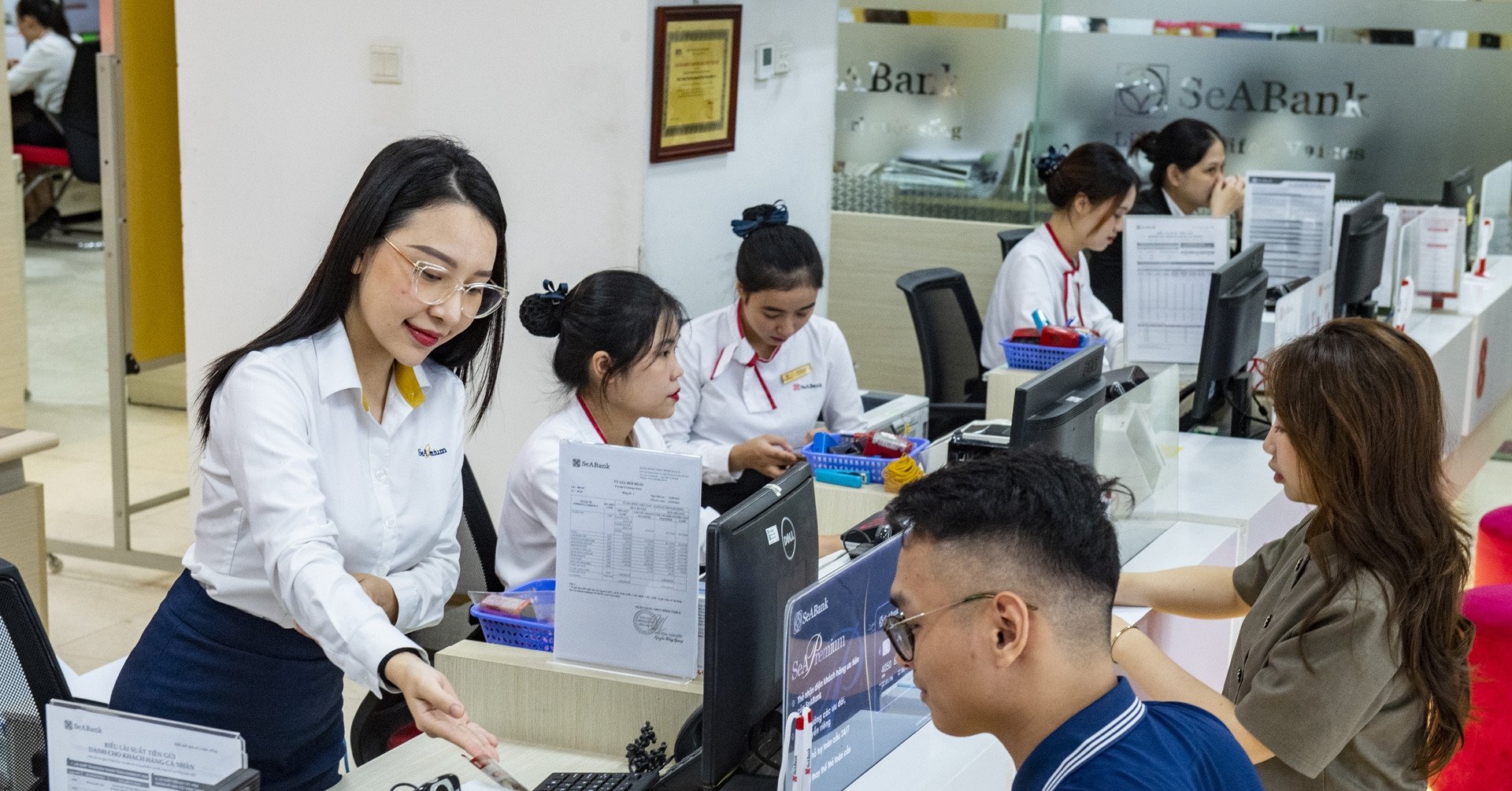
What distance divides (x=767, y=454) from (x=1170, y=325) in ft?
4.94

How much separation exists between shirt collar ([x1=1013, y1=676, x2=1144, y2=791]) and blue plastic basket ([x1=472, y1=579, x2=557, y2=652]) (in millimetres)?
957

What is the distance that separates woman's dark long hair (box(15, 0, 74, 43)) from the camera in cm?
903

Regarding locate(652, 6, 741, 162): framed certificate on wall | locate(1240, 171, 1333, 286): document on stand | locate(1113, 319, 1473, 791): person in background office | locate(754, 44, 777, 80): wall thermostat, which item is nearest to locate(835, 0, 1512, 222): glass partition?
locate(1240, 171, 1333, 286): document on stand

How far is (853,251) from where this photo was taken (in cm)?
680

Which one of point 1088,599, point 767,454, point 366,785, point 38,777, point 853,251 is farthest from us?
point 853,251

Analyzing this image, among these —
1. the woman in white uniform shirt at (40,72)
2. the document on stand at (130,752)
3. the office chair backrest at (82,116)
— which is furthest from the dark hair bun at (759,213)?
the woman in white uniform shirt at (40,72)

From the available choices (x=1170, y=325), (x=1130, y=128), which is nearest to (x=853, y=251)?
(x=1130, y=128)

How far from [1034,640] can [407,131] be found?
3.12 m

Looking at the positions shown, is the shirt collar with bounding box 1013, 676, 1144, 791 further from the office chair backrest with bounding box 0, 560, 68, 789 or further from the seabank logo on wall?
the seabank logo on wall

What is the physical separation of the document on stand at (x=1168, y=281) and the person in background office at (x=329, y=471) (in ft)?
8.49

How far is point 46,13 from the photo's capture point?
29.9 feet

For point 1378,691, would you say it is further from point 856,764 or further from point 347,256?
point 347,256

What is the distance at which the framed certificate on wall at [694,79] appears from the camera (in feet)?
13.1

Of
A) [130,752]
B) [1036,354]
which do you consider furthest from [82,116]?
A: [130,752]
